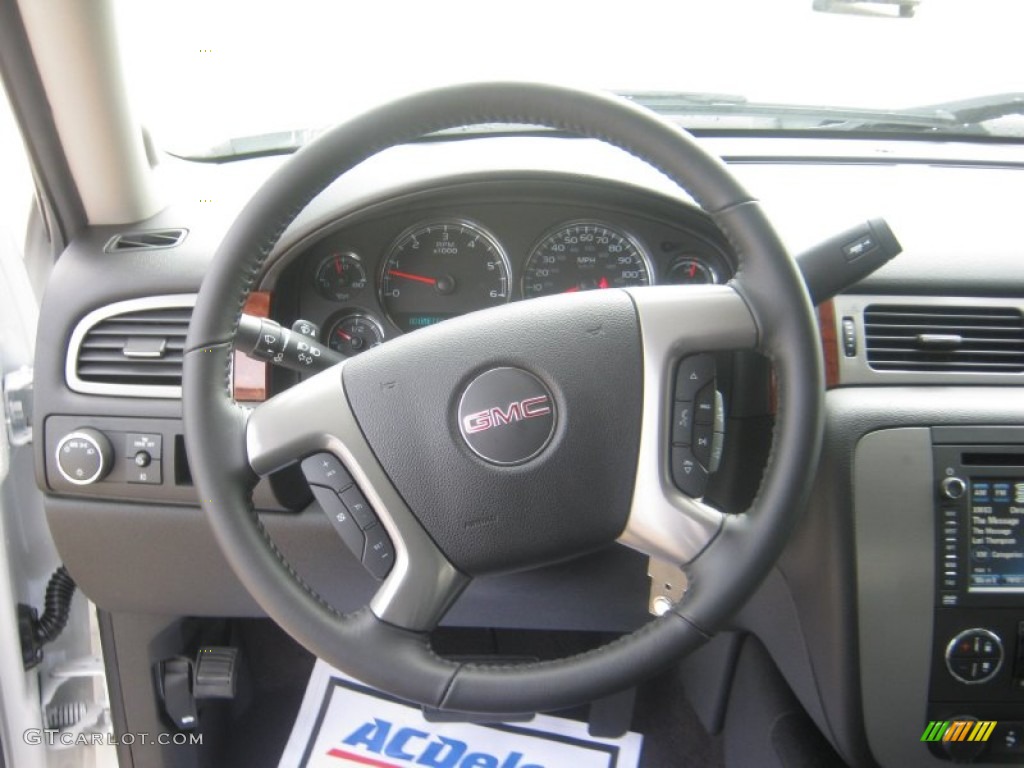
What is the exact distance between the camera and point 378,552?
886mm

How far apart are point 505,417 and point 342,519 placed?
0.19 m

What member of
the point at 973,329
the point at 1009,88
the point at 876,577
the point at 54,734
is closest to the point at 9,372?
the point at 54,734

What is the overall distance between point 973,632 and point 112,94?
1315mm

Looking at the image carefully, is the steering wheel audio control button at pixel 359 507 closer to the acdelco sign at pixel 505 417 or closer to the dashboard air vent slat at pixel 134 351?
the acdelco sign at pixel 505 417

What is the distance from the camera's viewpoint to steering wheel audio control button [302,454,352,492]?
90 cm

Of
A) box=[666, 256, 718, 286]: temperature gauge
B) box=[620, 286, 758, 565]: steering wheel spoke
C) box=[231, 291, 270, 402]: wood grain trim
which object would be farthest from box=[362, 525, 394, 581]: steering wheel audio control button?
box=[666, 256, 718, 286]: temperature gauge

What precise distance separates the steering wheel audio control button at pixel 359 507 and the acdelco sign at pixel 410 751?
2.99 ft

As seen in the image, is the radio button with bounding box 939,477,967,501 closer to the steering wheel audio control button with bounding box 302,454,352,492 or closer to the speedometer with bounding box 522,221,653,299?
the speedometer with bounding box 522,221,653,299

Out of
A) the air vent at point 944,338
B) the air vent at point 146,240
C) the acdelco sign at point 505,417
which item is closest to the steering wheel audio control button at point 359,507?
the acdelco sign at point 505,417

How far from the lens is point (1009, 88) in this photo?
1.49 metres

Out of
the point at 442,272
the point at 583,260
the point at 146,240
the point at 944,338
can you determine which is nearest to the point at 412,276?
the point at 442,272

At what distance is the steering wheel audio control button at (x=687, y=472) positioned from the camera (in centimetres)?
88

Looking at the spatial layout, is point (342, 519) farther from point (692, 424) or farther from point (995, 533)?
point (995, 533)

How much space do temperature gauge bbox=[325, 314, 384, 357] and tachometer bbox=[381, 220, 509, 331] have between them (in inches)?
1.2
